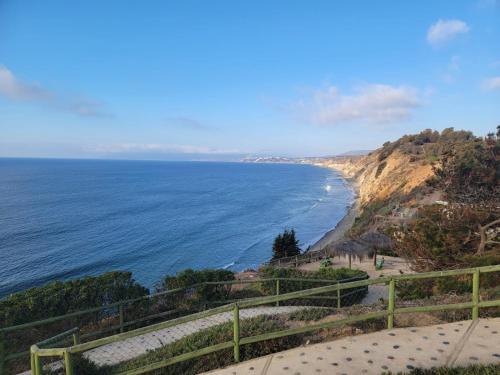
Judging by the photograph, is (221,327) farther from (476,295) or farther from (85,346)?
(476,295)

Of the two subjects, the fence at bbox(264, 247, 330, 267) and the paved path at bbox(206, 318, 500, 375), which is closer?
the paved path at bbox(206, 318, 500, 375)

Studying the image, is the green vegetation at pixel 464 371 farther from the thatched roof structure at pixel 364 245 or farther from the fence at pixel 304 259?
the fence at pixel 304 259

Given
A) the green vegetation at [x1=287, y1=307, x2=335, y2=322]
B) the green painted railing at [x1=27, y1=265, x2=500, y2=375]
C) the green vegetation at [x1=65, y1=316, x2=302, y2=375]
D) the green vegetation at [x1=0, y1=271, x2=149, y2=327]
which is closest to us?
the green painted railing at [x1=27, y1=265, x2=500, y2=375]

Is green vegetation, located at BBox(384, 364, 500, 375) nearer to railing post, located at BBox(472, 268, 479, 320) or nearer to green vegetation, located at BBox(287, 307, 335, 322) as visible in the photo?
railing post, located at BBox(472, 268, 479, 320)

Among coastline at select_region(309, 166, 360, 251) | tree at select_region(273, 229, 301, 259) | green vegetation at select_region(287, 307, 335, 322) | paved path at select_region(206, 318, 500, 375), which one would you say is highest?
paved path at select_region(206, 318, 500, 375)

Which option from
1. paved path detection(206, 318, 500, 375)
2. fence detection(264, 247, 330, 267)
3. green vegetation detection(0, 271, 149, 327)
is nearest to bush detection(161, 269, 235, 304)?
green vegetation detection(0, 271, 149, 327)

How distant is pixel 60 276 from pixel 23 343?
25928 mm

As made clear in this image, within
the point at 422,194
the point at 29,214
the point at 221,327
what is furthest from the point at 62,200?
the point at 221,327

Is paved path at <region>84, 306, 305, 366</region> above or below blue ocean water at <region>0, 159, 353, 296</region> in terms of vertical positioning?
above

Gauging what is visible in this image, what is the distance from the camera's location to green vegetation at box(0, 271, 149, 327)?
11297mm

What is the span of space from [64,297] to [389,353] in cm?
1062

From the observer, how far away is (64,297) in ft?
39.9

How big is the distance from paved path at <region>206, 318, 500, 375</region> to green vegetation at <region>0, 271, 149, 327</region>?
8456 mm

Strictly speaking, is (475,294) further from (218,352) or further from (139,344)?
(139,344)
